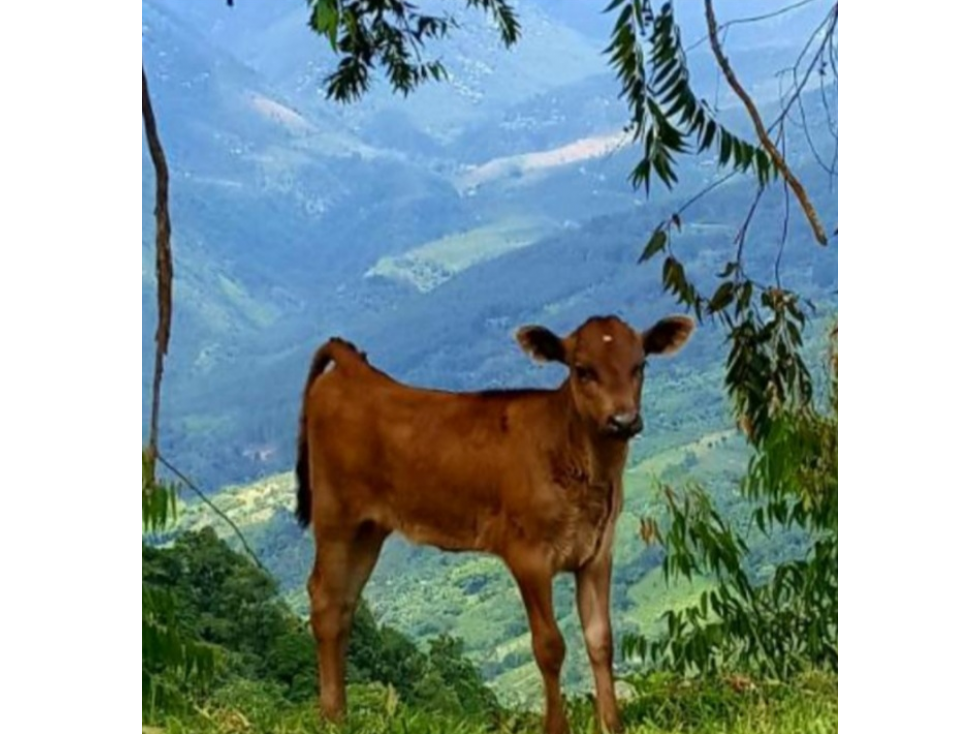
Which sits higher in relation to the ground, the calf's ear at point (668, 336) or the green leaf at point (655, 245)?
the green leaf at point (655, 245)

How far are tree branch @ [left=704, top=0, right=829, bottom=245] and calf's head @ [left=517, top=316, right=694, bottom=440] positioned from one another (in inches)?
6.1

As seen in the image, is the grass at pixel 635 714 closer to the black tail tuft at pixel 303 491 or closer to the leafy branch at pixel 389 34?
the black tail tuft at pixel 303 491

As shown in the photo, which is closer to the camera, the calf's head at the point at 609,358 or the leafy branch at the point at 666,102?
the calf's head at the point at 609,358

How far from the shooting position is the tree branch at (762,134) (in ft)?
4.88

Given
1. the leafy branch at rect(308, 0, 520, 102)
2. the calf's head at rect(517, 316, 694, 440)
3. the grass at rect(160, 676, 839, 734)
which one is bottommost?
the grass at rect(160, 676, 839, 734)

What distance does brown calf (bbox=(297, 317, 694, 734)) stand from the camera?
1.41 meters

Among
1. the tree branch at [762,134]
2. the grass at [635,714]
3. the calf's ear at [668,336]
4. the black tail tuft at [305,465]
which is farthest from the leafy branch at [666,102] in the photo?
the grass at [635,714]

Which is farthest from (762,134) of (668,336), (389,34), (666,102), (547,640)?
(547,640)

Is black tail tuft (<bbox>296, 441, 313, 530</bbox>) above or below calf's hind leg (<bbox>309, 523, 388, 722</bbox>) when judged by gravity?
above

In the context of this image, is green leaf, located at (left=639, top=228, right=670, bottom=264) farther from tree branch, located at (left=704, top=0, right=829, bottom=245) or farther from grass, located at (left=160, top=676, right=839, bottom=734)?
grass, located at (left=160, top=676, right=839, bottom=734)

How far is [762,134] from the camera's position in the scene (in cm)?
151

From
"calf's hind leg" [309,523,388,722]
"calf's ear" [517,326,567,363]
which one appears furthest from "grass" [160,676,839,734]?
"calf's ear" [517,326,567,363]

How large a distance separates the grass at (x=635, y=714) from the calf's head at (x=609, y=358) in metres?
0.25
